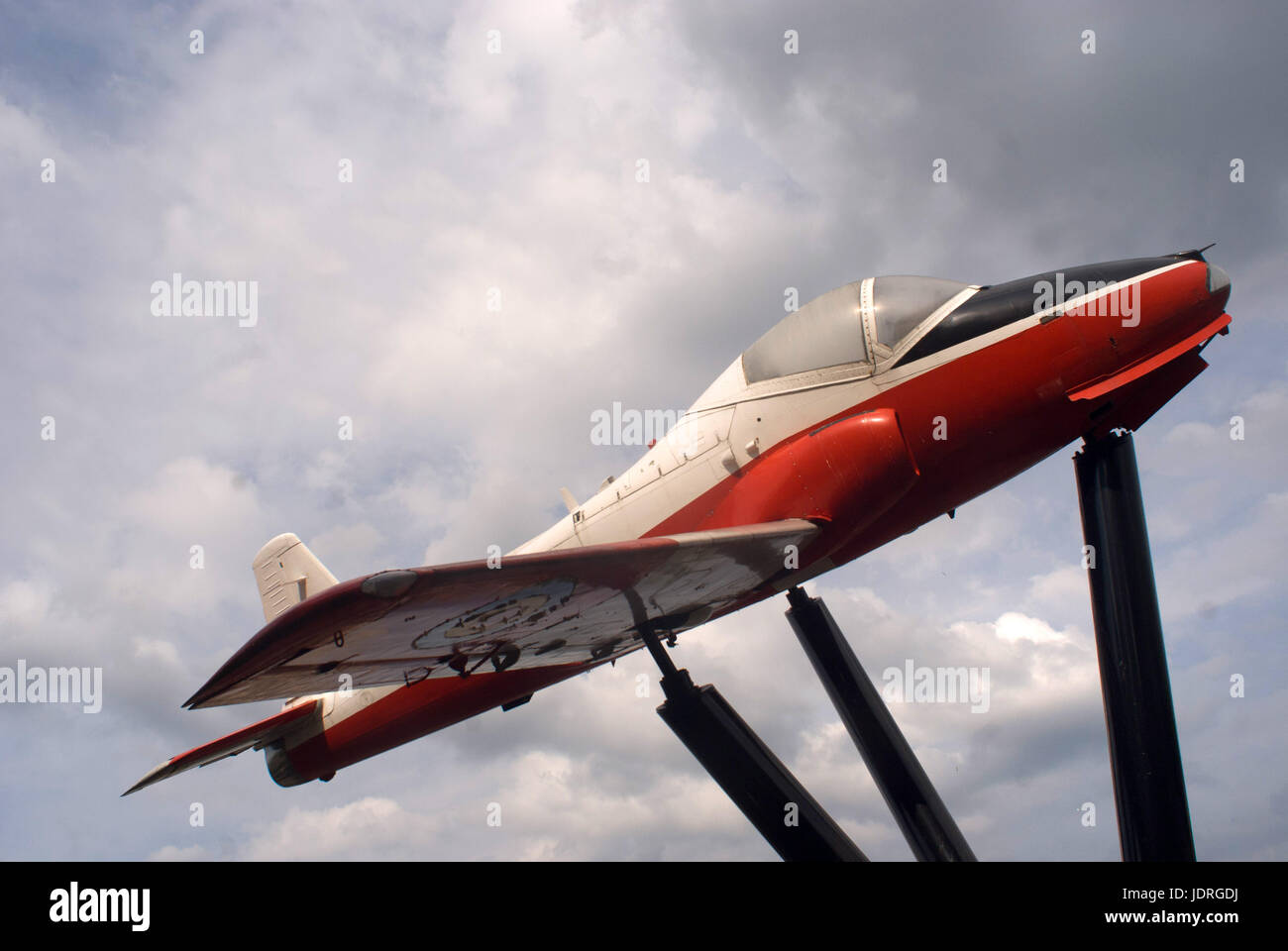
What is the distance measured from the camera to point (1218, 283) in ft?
31.3

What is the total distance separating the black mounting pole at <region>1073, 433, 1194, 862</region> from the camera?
9.42 m

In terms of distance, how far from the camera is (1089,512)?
10.4 metres

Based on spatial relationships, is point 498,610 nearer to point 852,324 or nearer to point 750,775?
point 750,775

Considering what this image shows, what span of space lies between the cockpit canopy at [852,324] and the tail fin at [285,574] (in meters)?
9.86

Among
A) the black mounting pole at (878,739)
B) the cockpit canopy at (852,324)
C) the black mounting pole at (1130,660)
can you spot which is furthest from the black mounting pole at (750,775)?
the cockpit canopy at (852,324)

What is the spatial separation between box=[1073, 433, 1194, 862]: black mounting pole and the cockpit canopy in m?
2.53

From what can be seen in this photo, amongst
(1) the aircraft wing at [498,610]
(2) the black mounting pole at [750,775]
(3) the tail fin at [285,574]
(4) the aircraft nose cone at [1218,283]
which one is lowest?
(2) the black mounting pole at [750,775]

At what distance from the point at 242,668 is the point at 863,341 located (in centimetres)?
737

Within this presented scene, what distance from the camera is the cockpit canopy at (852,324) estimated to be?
10430 mm

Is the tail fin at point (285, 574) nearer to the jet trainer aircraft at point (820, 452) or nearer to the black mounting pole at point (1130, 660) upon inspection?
the jet trainer aircraft at point (820, 452)

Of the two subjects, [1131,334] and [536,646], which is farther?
[536,646]

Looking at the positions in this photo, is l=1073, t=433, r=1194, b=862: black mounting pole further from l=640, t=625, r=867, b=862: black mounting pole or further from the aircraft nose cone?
l=640, t=625, r=867, b=862: black mounting pole
